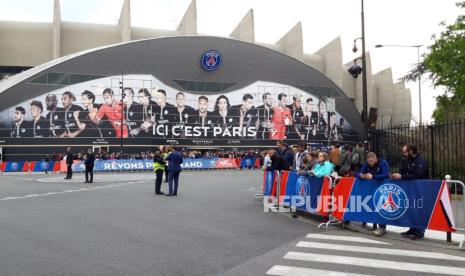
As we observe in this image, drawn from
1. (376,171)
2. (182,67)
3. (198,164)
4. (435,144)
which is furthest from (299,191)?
A: (182,67)

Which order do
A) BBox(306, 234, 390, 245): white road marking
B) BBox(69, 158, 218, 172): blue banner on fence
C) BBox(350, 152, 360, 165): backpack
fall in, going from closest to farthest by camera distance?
BBox(306, 234, 390, 245): white road marking → BBox(350, 152, 360, 165): backpack → BBox(69, 158, 218, 172): blue banner on fence

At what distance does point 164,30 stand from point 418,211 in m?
70.3

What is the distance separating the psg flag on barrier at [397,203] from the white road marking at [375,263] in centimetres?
183

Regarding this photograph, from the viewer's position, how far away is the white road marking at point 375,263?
20.3 feet

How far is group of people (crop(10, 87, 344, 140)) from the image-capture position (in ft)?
155

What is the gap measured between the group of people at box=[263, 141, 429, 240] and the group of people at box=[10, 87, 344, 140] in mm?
33560

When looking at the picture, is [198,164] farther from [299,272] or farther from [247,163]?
[299,272]

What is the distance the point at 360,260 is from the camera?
263 inches

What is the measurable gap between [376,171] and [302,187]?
2.47 meters

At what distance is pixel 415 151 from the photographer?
8.80 meters

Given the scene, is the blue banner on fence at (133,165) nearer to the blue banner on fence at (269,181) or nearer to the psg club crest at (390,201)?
the blue banner on fence at (269,181)

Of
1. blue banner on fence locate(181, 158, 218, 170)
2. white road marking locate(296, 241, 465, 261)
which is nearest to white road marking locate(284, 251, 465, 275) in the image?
white road marking locate(296, 241, 465, 261)

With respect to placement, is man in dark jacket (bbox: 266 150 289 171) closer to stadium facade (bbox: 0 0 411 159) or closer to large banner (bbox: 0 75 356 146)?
large banner (bbox: 0 75 356 146)

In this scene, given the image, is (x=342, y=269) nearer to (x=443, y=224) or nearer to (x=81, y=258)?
(x=443, y=224)
